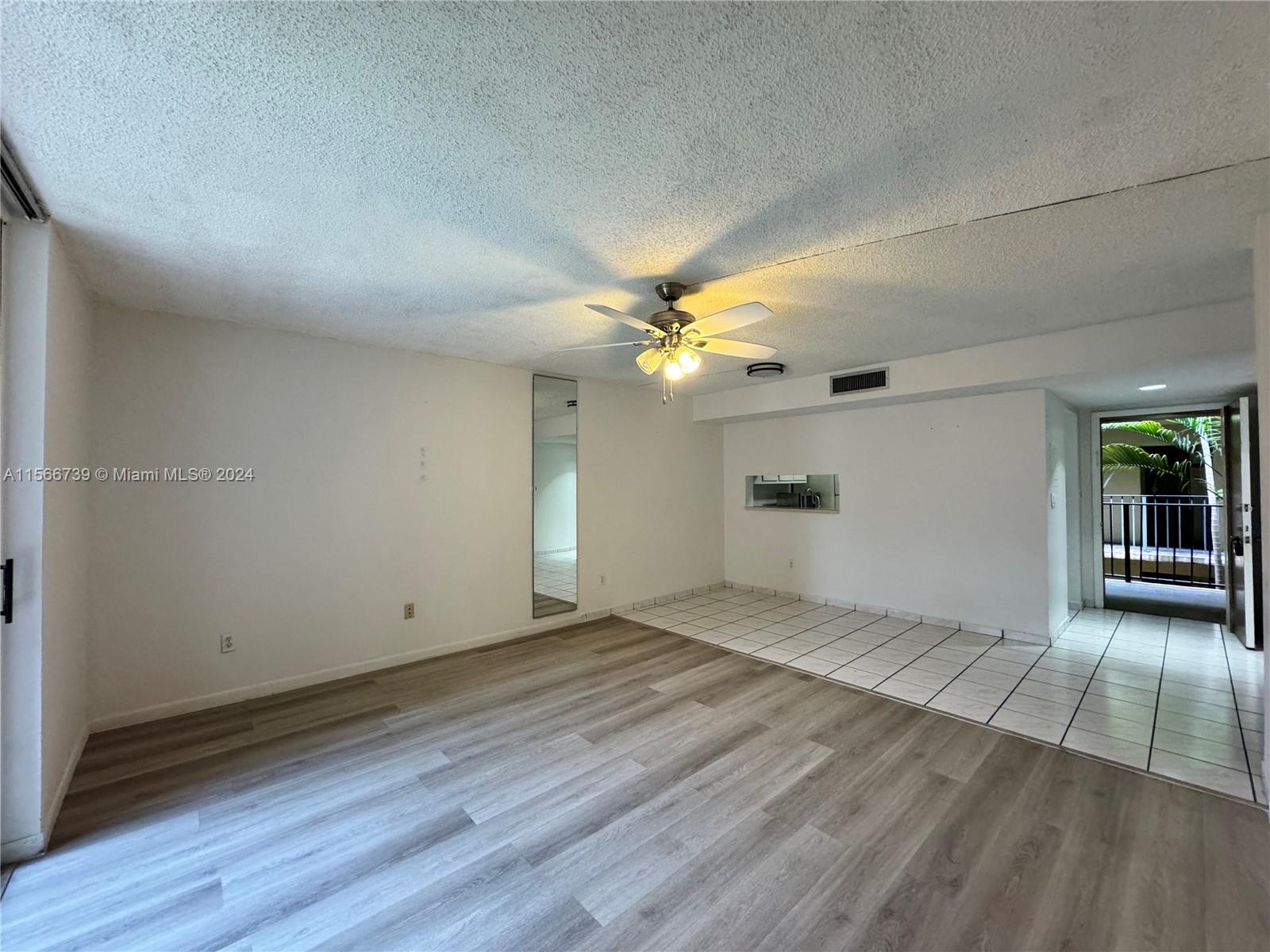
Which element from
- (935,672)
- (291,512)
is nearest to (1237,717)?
(935,672)

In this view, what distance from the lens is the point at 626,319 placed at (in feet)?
7.76

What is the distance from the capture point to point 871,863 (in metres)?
1.80

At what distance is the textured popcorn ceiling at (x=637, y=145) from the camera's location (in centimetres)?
116

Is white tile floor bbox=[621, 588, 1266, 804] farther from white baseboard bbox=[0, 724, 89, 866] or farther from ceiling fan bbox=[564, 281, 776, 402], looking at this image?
white baseboard bbox=[0, 724, 89, 866]

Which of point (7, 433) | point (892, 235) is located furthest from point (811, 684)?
point (7, 433)

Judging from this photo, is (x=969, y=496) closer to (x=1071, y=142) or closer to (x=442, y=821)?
(x=1071, y=142)

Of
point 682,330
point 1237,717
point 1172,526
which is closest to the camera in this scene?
point 682,330

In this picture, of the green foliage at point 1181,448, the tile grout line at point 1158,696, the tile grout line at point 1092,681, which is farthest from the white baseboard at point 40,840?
the green foliage at point 1181,448

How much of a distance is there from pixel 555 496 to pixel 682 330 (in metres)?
2.67

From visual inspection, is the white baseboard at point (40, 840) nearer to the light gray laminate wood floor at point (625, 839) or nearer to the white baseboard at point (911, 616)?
the light gray laminate wood floor at point (625, 839)

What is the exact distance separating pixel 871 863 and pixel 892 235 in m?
2.54

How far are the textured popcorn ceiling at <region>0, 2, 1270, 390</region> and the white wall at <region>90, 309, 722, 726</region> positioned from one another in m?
0.66

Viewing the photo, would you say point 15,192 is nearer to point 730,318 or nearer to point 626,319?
point 626,319

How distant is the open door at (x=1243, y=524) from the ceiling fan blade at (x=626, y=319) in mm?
4807
